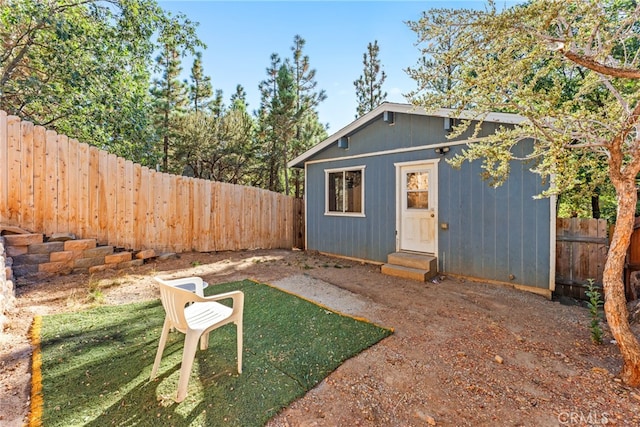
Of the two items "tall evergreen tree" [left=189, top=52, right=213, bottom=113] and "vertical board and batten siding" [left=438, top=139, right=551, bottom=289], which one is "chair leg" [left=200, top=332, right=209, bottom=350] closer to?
"vertical board and batten siding" [left=438, top=139, right=551, bottom=289]

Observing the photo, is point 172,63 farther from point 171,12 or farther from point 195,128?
point 171,12

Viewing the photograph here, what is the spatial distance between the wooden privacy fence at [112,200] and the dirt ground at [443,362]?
110 cm

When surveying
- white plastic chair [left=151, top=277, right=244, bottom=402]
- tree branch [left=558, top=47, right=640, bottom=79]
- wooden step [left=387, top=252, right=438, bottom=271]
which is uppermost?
tree branch [left=558, top=47, right=640, bottom=79]

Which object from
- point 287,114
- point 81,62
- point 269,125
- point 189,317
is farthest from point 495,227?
point 269,125

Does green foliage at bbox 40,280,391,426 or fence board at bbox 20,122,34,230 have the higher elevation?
fence board at bbox 20,122,34,230

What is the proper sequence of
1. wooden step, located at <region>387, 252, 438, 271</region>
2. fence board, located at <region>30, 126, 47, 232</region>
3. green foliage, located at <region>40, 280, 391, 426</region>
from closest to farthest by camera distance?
green foliage, located at <region>40, 280, 391, 426</region> < fence board, located at <region>30, 126, 47, 232</region> < wooden step, located at <region>387, 252, 438, 271</region>

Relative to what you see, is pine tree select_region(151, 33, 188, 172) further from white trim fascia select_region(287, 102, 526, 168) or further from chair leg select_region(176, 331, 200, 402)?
chair leg select_region(176, 331, 200, 402)

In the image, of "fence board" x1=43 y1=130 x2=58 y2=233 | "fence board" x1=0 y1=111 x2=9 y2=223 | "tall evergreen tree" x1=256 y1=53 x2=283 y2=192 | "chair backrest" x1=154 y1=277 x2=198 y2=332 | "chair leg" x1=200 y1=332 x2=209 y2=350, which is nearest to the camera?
"chair backrest" x1=154 y1=277 x2=198 y2=332

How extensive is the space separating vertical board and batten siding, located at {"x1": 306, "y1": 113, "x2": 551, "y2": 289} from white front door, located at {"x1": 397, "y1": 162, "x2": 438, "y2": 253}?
0.15m

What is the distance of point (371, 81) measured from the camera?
1513 centimetres

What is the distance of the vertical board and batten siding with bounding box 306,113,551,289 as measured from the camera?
4641 mm

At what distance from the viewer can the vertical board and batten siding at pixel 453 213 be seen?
15.2 feet

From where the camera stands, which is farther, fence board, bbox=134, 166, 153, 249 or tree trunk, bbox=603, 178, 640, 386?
fence board, bbox=134, 166, 153, 249

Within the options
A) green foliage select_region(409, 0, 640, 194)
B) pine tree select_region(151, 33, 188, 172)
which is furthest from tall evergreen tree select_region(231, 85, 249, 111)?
green foliage select_region(409, 0, 640, 194)
